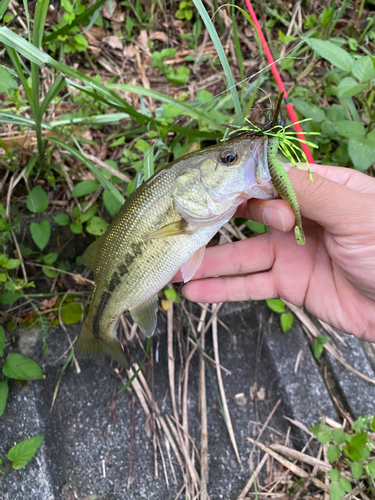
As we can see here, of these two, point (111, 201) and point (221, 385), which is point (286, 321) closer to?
point (221, 385)

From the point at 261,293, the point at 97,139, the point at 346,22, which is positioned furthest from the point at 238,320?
the point at 346,22

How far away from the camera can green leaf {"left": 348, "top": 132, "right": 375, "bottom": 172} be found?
2.45 m

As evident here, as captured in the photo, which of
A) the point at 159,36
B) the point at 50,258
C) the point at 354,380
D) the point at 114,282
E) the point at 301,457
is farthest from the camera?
the point at 159,36

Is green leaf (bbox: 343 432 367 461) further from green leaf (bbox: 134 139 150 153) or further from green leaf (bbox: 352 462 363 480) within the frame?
green leaf (bbox: 134 139 150 153)

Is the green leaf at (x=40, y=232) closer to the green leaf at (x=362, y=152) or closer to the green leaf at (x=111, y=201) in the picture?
the green leaf at (x=111, y=201)

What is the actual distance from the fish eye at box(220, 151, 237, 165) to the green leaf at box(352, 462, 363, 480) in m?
2.23

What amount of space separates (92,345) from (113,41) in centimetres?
307

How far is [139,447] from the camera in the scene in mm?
2652

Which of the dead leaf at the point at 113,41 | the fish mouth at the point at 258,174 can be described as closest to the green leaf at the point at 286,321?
the fish mouth at the point at 258,174

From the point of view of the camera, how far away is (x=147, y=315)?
224 cm

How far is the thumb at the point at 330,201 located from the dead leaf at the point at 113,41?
282cm

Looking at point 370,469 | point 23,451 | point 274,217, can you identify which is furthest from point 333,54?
point 23,451

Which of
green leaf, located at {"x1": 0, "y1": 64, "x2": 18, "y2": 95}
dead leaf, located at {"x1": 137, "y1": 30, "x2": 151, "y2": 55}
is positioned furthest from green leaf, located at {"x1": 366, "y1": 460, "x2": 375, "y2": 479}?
dead leaf, located at {"x1": 137, "y1": 30, "x2": 151, "y2": 55}

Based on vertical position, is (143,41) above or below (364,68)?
above
